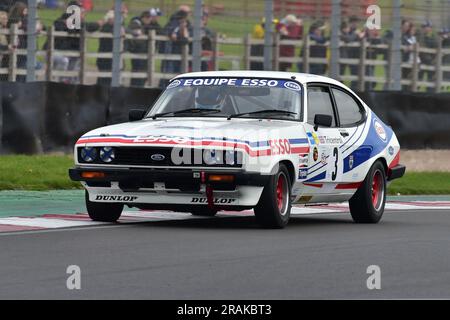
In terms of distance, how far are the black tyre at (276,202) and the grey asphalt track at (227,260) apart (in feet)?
0.43

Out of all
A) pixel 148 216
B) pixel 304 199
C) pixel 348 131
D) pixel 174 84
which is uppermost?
pixel 174 84

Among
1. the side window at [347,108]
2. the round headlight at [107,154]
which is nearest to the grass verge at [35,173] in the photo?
the side window at [347,108]

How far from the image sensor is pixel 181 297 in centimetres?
895

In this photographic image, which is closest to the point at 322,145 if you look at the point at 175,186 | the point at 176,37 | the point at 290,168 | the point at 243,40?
the point at 290,168

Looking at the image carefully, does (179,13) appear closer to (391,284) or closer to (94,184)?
(94,184)

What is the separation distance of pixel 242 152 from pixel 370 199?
7.99ft

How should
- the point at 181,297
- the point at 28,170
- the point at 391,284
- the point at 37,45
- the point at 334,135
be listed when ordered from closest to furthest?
the point at 181,297 → the point at 391,284 → the point at 334,135 → the point at 28,170 → the point at 37,45

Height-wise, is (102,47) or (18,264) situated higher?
(102,47)

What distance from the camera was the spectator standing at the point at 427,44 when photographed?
2518cm

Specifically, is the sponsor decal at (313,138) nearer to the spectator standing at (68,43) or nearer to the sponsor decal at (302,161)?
the sponsor decal at (302,161)

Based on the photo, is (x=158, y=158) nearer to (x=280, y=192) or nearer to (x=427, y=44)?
(x=280, y=192)

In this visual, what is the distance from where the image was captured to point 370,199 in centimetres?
1554

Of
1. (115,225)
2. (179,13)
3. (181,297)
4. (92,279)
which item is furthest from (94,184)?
(179,13)

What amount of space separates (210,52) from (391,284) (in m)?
15.0
